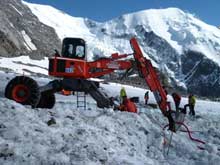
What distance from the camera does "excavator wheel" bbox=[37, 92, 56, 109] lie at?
61.2 feet

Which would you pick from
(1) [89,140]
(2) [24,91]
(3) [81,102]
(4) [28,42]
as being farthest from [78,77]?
(4) [28,42]

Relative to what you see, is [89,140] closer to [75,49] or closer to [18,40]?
[75,49]

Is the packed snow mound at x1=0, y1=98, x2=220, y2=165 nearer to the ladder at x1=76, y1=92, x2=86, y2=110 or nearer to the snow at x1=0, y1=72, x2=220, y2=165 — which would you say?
the snow at x1=0, y1=72, x2=220, y2=165

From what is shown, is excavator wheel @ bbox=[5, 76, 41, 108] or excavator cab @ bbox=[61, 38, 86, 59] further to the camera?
excavator cab @ bbox=[61, 38, 86, 59]

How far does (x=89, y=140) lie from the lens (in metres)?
11.9

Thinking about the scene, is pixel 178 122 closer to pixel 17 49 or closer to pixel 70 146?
pixel 70 146

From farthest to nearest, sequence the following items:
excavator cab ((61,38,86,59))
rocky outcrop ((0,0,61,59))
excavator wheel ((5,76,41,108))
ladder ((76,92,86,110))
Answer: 1. rocky outcrop ((0,0,61,59))
2. ladder ((76,92,86,110))
3. excavator cab ((61,38,86,59))
4. excavator wheel ((5,76,41,108))

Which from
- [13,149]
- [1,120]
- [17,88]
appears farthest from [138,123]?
[13,149]

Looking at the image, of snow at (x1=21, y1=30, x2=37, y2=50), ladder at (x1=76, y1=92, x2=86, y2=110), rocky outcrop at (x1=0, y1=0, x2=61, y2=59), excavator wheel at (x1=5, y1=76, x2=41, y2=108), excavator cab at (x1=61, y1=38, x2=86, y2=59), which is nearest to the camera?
excavator wheel at (x1=5, y1=76, x2=41, y2=108)

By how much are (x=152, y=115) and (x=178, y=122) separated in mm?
4427

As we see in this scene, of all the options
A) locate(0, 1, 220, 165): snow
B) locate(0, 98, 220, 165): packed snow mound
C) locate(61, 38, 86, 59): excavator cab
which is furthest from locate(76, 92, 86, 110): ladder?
locate(0, 1, 220, 165): snow

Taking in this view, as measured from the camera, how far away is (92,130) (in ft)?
42.8

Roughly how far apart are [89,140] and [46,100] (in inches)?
294

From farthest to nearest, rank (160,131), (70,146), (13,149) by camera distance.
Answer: (160,131) < (70,146) < (13,149)
